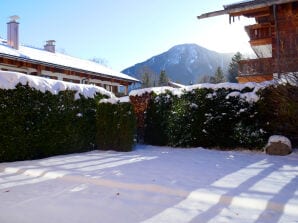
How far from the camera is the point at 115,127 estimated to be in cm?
1013

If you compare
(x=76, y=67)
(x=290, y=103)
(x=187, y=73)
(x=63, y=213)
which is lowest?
(x=63, y=213)

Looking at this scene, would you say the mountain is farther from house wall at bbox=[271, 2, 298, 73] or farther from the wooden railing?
the wooden railing

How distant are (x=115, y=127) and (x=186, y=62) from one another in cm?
13035

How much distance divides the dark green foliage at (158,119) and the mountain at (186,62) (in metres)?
105

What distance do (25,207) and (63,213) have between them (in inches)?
25.9

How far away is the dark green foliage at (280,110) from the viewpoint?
28.5 ft

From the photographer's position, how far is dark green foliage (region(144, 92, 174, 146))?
11.5 metres

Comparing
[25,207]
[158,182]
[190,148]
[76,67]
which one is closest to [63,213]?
[25,207]

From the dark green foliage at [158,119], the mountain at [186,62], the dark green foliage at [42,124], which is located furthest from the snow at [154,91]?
the mountain at [186,62]

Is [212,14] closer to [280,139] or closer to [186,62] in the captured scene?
[280,139]

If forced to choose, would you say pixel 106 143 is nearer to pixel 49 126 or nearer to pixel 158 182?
pixel 49 126

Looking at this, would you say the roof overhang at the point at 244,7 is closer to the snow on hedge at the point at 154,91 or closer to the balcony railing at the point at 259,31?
the balcony railing at the point at 259,31

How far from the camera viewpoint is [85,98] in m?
10.1

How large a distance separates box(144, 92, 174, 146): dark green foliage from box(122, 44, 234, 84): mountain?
10486cm
